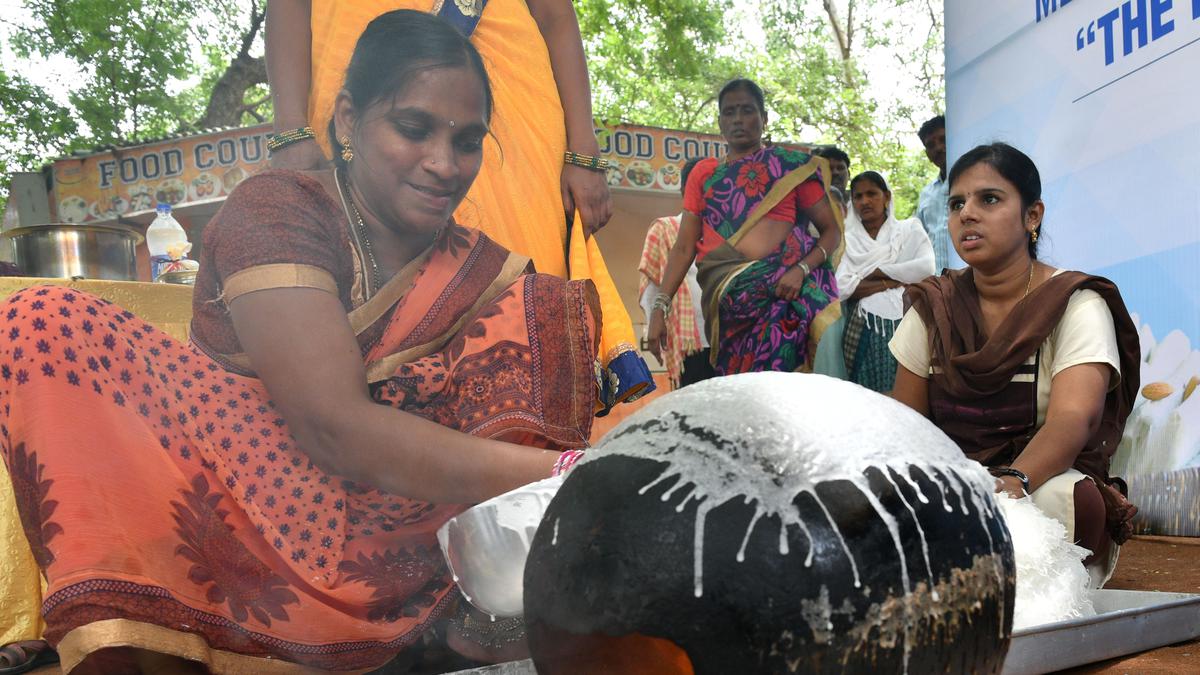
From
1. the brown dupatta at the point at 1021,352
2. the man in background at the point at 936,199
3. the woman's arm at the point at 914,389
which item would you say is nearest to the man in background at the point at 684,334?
the woman's arm at the point at 914,389

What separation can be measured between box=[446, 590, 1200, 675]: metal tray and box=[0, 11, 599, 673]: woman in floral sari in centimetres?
48

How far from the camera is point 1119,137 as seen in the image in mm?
3160

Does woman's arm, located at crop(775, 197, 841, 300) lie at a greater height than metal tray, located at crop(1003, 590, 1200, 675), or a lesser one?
greater

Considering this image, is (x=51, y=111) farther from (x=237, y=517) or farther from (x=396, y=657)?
(x=396, y=657)

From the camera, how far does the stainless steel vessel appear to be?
1.77 m

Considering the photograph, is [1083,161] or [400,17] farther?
[1083,161]

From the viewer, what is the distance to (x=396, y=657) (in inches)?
68.0

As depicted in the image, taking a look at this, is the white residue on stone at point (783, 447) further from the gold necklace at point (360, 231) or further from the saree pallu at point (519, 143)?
the saree pallu at point (519, 143)

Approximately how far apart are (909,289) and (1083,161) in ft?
3.95

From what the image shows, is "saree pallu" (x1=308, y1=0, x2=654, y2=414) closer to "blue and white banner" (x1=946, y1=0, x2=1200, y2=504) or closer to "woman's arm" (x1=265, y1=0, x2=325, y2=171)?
"woman's arm" (x1=265, y1=0, x2=325, y2=171)

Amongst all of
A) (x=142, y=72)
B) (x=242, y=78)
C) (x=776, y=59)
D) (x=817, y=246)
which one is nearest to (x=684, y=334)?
(x=817, y=246)

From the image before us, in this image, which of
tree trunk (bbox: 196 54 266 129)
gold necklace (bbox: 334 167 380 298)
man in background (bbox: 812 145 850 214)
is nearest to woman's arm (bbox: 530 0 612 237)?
gold necklace (bbox: 334 167 380 298)

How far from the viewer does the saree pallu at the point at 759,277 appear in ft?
10.5

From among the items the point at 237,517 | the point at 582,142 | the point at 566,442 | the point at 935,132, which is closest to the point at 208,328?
the point at 237,517
